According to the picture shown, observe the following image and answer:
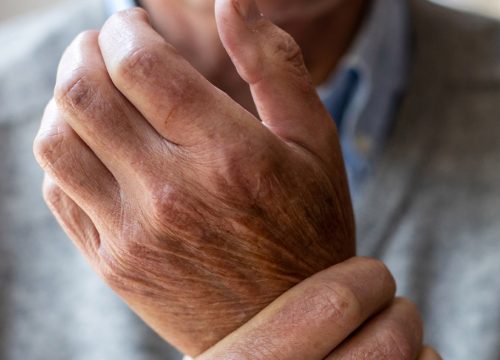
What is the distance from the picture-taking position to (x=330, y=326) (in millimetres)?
428

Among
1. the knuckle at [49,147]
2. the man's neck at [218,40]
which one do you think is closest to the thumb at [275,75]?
the knuckle at [49,147]

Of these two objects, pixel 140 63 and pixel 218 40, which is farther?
pixel 218 40

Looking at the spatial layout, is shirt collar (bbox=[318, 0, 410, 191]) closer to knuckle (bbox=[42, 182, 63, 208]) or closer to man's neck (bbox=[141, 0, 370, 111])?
man's neck (bbox=[141, 0, 370, 111])

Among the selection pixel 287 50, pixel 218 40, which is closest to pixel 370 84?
pixel 218 40

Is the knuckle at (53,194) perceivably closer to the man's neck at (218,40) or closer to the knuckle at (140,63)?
the knuckle at (140,63)

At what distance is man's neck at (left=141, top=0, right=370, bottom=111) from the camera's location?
88 centimetres

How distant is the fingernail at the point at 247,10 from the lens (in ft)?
1.29

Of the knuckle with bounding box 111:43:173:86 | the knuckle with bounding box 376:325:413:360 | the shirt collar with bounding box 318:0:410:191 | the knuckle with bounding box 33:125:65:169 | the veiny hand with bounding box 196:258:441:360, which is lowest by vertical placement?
the shirt collar with bounding box 318:0:410:191

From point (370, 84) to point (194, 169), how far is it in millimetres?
576

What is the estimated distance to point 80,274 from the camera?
92 cm

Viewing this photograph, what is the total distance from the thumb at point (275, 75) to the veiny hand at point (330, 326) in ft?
0.26

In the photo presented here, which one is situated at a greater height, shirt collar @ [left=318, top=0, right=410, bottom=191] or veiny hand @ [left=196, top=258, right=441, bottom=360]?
veiny hand @ [left=196, top=258, right=441, bottom=360]

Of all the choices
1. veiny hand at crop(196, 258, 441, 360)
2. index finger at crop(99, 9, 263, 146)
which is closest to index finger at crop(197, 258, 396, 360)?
veiny hand at crop(196, 258, 441, 360)

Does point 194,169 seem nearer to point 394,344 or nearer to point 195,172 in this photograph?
point 195,172
